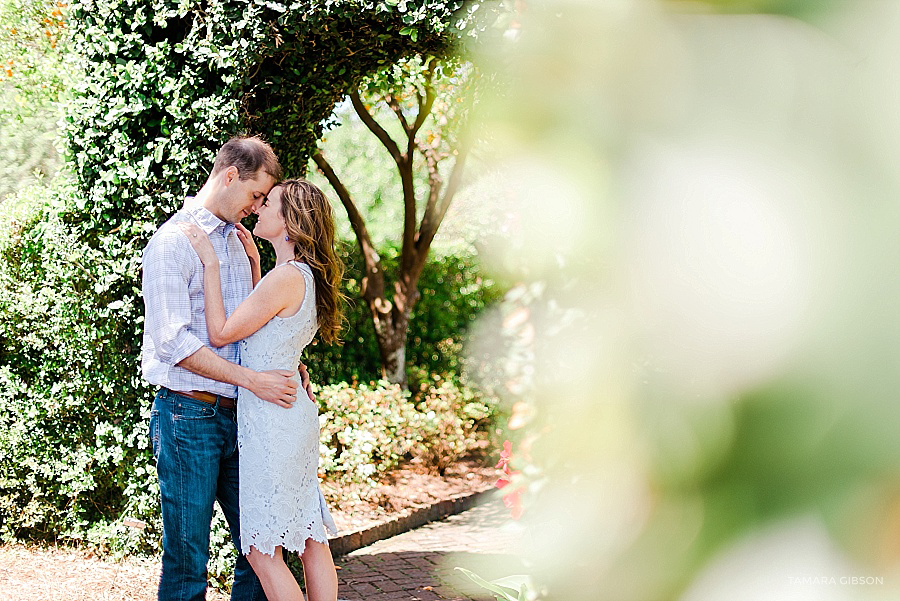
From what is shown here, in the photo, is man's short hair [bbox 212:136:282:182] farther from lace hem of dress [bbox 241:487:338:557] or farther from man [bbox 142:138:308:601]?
lace hem of dress [bbox 241:487:338:557]

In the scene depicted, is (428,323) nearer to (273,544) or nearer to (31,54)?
(31,54)

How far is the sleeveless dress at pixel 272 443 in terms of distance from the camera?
298 centimetres

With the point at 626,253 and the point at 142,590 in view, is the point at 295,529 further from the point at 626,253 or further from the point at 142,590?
the point at 626,253

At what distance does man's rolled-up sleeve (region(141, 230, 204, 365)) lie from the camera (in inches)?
111

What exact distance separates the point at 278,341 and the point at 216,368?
0.81 feet

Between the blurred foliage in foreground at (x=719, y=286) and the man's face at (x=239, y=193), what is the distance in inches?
105

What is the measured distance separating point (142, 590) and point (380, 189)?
10.0 meters

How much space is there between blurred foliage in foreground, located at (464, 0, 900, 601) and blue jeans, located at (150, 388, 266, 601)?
105 inches

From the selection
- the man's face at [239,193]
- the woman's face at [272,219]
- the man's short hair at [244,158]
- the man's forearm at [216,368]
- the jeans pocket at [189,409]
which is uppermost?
the man's short hair at [244,158]

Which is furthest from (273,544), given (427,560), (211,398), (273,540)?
(427,560)

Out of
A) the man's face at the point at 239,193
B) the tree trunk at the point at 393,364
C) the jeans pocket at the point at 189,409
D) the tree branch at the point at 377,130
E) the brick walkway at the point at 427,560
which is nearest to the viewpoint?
the jeans pocket at the point at 189,409

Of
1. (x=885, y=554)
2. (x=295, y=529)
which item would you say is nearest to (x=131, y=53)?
(x=295, y=529)

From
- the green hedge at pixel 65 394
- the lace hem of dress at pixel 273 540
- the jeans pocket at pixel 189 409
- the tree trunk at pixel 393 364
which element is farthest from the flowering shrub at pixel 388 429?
the jeans pocket at pixel 189 409

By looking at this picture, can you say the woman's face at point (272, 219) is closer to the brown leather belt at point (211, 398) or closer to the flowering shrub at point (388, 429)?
the brown leather belt at point (211, 398)
